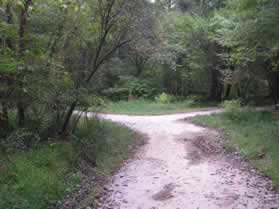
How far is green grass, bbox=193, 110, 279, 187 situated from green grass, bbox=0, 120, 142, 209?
Result: 3.19 metres

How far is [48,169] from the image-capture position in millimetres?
5809

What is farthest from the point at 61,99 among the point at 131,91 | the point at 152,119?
the point at 131,91

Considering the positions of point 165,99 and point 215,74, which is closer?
point 215,74

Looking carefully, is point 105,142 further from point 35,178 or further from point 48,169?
point 35,178

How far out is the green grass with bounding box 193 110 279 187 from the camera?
720cm

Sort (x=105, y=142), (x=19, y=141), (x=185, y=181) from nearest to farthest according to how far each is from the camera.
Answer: (x=19, y=141), (x=185, y=181), (x=105, y=142)

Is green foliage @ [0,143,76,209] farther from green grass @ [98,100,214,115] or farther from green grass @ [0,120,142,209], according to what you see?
green grass @ [98,100,214,115]

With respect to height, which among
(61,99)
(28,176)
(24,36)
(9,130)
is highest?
(24,36)

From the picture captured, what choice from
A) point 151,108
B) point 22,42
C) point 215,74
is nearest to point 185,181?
point 22,42

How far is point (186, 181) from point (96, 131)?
3.26m

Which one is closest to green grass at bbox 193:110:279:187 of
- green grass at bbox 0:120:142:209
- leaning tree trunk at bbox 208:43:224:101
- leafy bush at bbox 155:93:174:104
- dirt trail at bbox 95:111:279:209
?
dirt trail at bbox 95:111:279:209

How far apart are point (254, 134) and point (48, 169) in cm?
630

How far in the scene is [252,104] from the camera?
17.2 m

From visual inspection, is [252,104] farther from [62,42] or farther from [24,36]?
[24,36]
